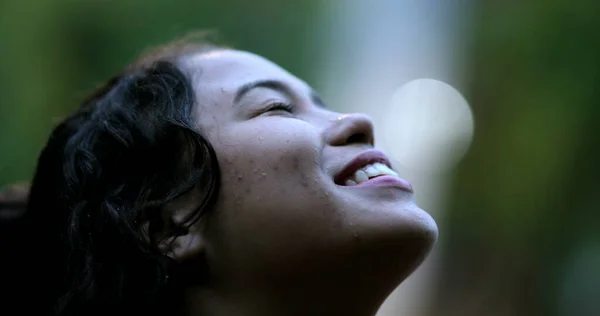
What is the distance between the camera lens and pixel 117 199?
0.78m

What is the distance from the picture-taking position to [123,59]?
2152 millimetres

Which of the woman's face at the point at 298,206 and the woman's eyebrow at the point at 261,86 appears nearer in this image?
the woman's face at the point at 298,206

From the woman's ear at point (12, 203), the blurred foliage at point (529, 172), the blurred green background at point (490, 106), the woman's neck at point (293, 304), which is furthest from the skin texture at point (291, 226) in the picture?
the blurred foliage at point (529, 172)

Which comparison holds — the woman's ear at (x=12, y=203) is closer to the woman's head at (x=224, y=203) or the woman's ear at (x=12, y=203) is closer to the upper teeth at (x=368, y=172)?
the woman's head at (x=224, y=203)

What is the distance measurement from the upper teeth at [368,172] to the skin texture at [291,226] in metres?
0.02

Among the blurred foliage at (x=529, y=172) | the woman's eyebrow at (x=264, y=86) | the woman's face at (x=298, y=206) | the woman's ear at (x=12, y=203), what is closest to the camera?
the woman's face at (x=298, y=206)

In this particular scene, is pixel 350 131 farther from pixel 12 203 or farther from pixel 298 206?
pixel 12 203

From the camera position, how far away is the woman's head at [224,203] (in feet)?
2.30

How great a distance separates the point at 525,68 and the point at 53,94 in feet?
5.35

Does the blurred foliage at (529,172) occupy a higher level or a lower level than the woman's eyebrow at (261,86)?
lower

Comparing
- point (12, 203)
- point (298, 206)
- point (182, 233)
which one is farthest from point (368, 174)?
point (12, 203)

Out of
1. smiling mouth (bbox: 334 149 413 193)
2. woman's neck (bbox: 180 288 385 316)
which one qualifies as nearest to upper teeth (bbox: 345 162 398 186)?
smiling mouth (bbox: 334 149 413 193)

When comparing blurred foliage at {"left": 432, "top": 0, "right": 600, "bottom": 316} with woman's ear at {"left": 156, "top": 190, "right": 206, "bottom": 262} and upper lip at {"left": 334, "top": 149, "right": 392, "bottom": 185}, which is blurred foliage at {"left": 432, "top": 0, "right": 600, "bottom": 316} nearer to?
upper lip at {"left": 334, "top": 149, "right": 392, "bottom": 185}

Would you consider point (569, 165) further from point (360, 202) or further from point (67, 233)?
point (67, 233)
